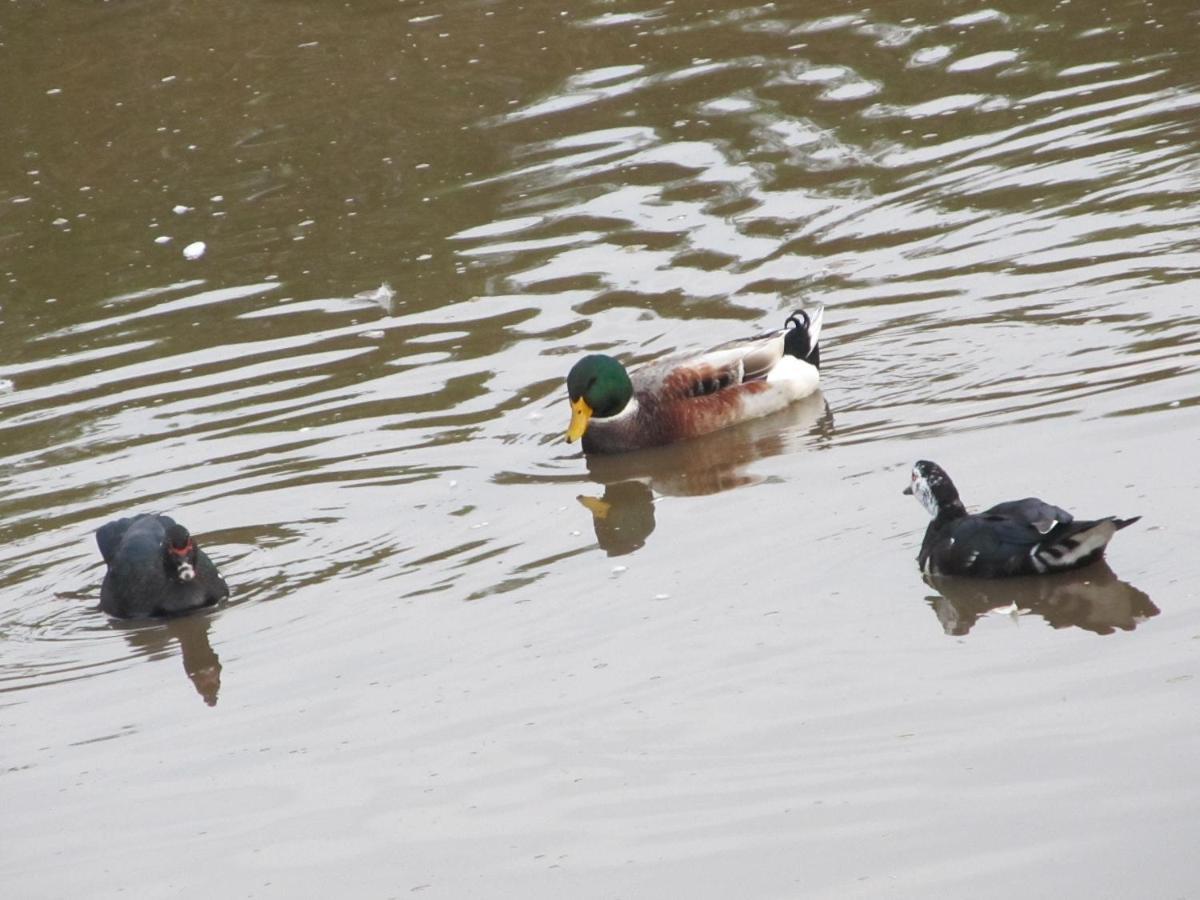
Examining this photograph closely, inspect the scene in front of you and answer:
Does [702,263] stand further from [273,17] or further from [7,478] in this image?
[273,17]

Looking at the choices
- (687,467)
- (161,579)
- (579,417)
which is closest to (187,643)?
(161,579)

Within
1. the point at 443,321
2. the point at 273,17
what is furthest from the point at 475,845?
the point at 273,17

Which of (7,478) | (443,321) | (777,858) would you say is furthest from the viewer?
(443,321)

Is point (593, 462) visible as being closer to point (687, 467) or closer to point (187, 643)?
point (687, 467)

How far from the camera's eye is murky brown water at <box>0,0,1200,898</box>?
Answer: 6.32 m

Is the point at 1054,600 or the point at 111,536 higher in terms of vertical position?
the point at 111,536

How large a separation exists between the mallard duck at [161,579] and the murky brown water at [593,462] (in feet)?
0.45

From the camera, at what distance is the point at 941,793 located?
604 cm

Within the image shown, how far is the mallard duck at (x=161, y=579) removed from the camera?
347 inches

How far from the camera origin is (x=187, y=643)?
8.73m

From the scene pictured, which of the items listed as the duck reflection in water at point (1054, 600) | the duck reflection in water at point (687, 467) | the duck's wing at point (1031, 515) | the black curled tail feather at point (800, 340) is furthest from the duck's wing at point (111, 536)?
the duck's wing at point (1031, 515)

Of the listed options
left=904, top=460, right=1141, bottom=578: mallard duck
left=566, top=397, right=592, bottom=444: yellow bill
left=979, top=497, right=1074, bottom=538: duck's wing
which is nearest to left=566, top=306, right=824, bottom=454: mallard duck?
left=566, top=397, right=592, bottom=444: yellow bill

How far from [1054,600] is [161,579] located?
3.99m

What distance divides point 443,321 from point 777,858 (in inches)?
292
